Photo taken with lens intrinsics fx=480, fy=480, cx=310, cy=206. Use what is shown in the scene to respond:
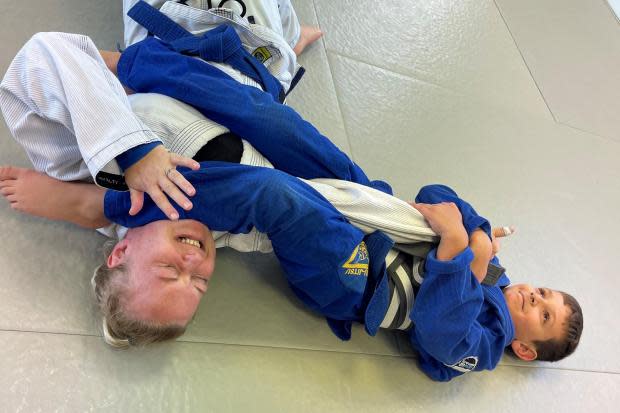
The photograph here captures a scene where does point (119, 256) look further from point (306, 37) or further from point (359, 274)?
point (306, 37)

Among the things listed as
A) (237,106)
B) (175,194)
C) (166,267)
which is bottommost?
(166,267)

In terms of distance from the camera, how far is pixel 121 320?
0.77m

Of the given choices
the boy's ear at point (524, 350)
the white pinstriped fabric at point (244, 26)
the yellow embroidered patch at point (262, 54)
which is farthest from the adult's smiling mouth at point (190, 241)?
the boy's ear at point (524, 350)

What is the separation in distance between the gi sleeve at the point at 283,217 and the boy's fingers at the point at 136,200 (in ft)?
0.07

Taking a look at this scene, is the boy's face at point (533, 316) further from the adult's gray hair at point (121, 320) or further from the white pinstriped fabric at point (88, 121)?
the adult's gray hair at point (121, 320)

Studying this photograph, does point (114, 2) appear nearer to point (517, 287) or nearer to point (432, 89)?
point (432, 89)

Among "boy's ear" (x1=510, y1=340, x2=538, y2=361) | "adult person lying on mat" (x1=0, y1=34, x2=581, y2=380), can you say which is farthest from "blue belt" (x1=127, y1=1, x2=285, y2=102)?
"boy's ear" (x1=510, y1=340, x2=538, y2=361)

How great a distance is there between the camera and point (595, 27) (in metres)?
1.99

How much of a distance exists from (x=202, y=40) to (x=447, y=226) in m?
0.61

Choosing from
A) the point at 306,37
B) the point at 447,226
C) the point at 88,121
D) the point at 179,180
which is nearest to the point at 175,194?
the point at 179,180

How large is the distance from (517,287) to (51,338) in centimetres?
96

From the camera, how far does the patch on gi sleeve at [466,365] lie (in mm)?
956

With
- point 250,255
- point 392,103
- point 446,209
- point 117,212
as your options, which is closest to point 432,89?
point 392,103

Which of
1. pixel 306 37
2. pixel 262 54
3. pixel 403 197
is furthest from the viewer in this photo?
pixel 306 37
